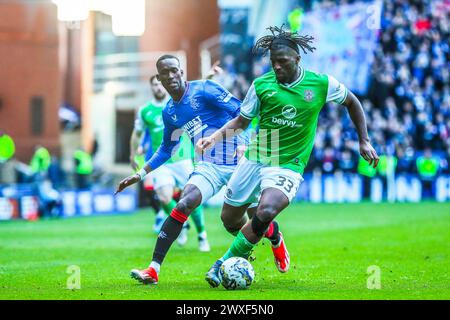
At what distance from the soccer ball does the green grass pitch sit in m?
0.14

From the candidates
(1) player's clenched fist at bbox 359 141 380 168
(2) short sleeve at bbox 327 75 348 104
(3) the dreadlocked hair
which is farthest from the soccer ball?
(3) the dreadlocked hair

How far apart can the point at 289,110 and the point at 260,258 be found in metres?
4.18

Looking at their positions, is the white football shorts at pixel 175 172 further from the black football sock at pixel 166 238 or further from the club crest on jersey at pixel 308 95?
the club crest on jersey at pixel 308 95

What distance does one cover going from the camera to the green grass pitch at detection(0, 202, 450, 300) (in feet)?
30.9

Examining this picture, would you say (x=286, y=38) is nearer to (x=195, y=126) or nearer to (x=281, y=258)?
(x=195, y=126)

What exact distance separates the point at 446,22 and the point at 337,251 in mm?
18779

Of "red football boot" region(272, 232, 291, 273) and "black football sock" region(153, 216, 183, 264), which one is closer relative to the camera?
"black football sock" region(153, 216, 183, 264)

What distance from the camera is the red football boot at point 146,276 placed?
31.9ft

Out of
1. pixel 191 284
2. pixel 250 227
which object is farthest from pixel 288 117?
pixel 191 284

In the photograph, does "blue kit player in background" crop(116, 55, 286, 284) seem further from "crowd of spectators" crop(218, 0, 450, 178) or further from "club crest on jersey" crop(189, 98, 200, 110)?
"crowd of spectators" crop(218, 0, 450, 178)

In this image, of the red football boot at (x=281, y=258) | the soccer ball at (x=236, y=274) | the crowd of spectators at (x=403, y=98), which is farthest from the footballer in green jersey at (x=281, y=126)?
the crowd of spectators at (x=403, y=98)

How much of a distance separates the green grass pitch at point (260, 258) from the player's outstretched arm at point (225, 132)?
144 centimetres

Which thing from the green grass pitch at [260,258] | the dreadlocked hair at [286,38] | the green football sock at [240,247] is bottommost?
the green grass pitch at [260,258]

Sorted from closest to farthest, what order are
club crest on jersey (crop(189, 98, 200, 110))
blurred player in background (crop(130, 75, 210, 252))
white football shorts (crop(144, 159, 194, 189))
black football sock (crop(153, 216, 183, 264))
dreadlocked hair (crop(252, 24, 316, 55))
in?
dreadlocked hair (crop(252, 24, 316, 55)) < black football sock (crop(153, 216, 183, 264)) < club crest on jersey (crop(189, 98, 200, 110)) < blurred player in background (crop(130, 75, 210, 252)) < white football shorts (crop(144, 159, 194, 189))
